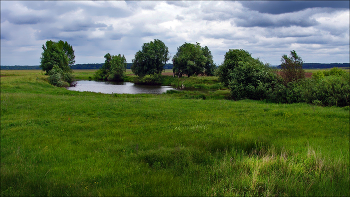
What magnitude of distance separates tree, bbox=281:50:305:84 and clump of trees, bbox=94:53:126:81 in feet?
253

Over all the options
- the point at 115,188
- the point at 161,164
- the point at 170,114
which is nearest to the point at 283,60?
the point at 170,114

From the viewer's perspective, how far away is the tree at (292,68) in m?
30.9

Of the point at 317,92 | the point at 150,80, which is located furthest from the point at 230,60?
the point at 150,80

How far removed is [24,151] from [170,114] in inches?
409

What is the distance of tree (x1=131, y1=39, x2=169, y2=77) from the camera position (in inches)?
3447

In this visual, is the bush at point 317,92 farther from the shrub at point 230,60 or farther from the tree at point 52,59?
the tree at point 52,59

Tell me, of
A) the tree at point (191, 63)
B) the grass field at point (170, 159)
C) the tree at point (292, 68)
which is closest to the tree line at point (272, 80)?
the tree at point (292, 68)

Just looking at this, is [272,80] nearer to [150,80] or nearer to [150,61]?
[150,80]

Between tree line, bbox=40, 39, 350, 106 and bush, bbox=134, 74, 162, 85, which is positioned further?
bush, bbox=134, 74, 162, 85

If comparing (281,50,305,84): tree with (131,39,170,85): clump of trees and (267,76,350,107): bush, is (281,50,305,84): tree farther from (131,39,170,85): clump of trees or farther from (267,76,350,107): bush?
(131,39,170,85): clump of trees

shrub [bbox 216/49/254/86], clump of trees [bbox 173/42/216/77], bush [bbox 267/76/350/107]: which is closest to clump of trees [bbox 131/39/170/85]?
clump of trees [bbox 173/42/216/77]

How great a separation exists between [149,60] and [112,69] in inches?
792

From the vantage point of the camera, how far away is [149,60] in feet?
289

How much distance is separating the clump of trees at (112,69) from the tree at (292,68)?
77.2m
